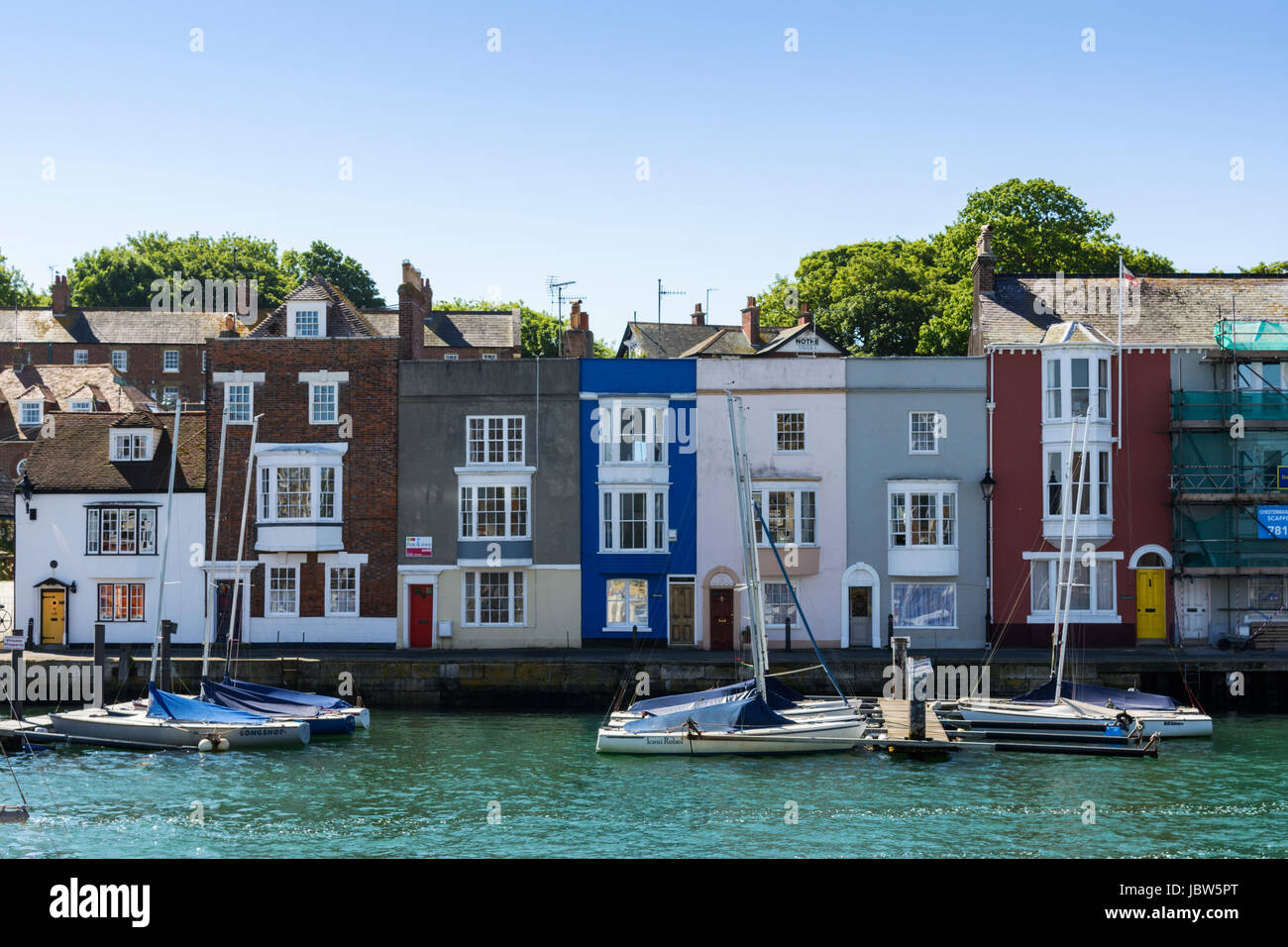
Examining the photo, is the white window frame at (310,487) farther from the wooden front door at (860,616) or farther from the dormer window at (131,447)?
the wooden front door at (860,616)

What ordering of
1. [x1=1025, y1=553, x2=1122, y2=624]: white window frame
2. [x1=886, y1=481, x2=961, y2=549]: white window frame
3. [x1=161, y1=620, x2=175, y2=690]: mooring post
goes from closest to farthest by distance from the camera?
[x1=161, y1=620, x2=175, y2=690]: mooring post, [x1=1025, y1=553, x2=1122, y2=624]: white window frame, [x1=886, y1=481, x2=961, y2=549]: white window frame

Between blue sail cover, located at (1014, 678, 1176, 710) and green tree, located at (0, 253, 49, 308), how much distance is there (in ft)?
336

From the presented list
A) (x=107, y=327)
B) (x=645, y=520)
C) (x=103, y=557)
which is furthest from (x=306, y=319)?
(x=107, y=327)

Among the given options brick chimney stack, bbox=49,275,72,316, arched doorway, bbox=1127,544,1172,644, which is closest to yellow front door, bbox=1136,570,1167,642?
arched doorway, bbox=1127,544,1172,644

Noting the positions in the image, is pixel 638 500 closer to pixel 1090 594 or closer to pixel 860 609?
pixel 860 609

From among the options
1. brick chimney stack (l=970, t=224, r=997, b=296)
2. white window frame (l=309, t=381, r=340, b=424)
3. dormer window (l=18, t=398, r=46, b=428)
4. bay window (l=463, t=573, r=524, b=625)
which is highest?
brick chimney stack (l=970, t=224, r=997, b=296)

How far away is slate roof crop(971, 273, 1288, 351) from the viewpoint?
43719 millimetres

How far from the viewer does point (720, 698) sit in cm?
3466

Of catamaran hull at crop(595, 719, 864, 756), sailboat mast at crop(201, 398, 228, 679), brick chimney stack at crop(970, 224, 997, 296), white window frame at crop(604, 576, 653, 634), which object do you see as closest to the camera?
catamaran hull at crop(595, 719, 864, 756)

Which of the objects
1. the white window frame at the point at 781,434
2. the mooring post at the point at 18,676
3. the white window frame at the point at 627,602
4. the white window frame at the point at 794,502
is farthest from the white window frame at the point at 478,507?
the mooring post at the point at 18,676

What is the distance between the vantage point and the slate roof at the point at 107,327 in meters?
93.9

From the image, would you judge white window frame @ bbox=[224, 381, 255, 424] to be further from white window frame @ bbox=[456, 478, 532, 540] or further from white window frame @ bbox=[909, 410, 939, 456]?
white window frame @ bbox=[909, 410, 939, 456]
